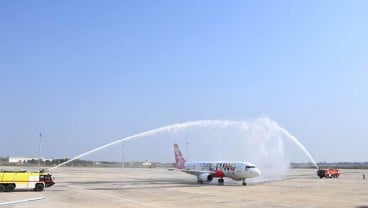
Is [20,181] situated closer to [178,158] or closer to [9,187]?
[9,187]

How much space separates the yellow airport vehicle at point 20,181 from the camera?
4250cm

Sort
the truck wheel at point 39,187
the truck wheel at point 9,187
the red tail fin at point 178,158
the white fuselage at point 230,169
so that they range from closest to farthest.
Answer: the truck wheel at point 9,187, the truck wheel at point 39,187, the white fuselage at point 230,169, the red tail fin at point 178,158

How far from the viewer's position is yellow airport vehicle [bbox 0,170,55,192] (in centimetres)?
4250

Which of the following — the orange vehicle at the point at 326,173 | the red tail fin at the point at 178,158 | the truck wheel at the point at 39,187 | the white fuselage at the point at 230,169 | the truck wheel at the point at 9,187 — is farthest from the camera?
the orange vehicle at the point at 326,173

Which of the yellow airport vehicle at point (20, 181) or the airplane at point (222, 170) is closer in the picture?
the yellow airport vehicle at point (20, 181)

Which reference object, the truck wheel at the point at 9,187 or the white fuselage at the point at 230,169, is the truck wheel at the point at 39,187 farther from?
the white fuselage at the point at 230,169

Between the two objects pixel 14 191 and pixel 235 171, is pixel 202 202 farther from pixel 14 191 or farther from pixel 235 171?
pixel 235 171

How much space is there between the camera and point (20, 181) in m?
43.1

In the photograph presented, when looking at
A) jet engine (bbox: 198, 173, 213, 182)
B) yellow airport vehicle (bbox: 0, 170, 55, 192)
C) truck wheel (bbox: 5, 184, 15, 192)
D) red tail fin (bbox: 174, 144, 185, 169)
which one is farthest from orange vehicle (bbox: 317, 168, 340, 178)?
truck wheel (bbox: 5, 184, 15, 192)

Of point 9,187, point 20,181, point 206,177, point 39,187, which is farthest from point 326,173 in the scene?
point 9,187

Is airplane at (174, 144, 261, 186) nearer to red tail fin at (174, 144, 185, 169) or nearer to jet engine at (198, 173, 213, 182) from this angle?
jet engine at (198, 173, 213, 182)

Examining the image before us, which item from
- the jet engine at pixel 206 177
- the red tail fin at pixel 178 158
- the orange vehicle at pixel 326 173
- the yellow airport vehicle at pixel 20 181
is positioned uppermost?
the red tail fin at pixel 178 158

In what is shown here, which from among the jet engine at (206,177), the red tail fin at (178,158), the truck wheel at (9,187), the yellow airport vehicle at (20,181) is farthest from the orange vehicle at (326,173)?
the truck wheel at (9,187)

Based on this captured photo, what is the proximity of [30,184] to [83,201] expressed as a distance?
1159 centimetres
